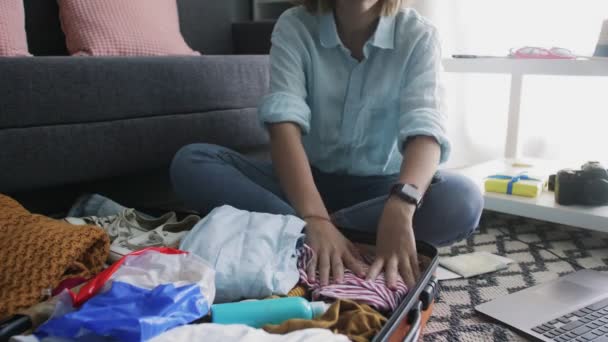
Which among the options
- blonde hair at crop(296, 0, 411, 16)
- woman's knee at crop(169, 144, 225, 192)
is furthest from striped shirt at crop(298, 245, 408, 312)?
blonde hair at crop(296, 0, 411, 16)

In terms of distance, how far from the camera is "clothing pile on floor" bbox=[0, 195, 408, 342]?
1.60 feet

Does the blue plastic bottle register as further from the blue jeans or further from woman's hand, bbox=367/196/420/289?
the blue jeans

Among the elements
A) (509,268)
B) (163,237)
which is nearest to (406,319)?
(163,237)

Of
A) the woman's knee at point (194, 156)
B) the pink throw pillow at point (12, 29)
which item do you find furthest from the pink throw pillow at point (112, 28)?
the woman's knee at point (194, 156)

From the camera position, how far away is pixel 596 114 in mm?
1514

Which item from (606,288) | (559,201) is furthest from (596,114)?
(606,288)

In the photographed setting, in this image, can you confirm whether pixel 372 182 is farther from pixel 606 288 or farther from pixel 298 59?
pixel 606 288

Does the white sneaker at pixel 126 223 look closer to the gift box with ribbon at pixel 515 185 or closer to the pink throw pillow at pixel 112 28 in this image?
the pink throw pillow at pixel 112 28

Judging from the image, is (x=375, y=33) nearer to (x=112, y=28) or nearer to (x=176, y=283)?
(x=176, y=283)

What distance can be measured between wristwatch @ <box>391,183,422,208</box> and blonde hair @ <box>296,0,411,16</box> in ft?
1.16

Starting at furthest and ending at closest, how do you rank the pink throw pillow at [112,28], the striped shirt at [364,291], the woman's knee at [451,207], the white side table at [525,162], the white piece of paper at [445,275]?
the pink throw pillow at [112,28]
the white side table at [525,162]
the white piece of paper at [445,275]
the woman's knee at [451,207]
the striped shirt at [364,291]

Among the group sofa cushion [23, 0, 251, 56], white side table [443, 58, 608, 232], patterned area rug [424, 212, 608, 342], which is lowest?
patterned area rug [424, 212, 608, 342]

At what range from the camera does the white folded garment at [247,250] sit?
0.63 metres

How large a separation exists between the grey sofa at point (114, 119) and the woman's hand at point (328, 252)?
530 mm
